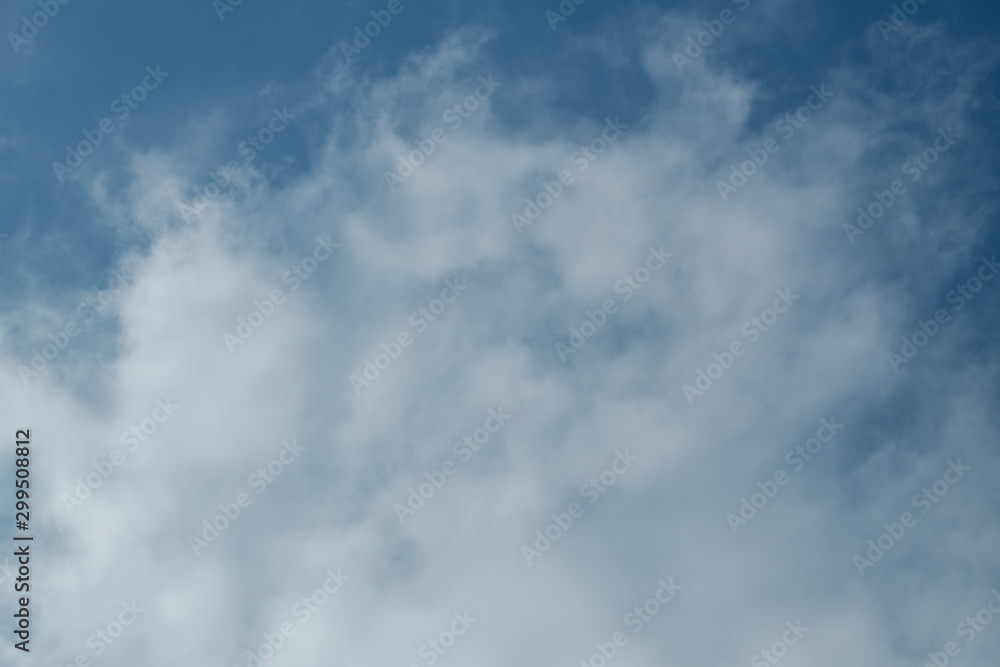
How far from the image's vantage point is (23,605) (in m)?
39.8

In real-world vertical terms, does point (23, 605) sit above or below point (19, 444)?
below

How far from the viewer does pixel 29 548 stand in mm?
40375

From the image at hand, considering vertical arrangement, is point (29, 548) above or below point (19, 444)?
below

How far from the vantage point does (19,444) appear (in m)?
40.6

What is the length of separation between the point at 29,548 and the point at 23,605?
3657 mm

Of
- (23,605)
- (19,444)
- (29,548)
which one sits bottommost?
(23,605)

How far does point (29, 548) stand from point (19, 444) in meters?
7.09

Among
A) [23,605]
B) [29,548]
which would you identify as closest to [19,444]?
[29,548]

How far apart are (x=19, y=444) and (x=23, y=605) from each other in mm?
10716

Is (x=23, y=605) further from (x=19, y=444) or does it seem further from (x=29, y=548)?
(x=19, y=444)
